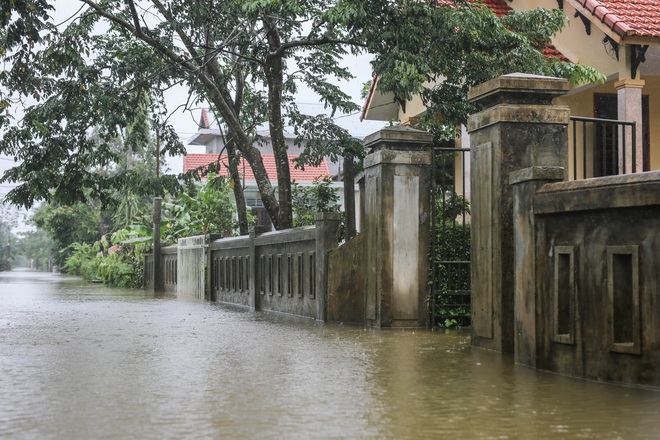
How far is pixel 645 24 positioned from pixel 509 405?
10.7 meters

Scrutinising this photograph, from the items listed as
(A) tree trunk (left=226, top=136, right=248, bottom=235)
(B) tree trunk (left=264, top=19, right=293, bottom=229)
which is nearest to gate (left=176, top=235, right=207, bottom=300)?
(A) tree trunk (left=226, top=136, right=248, bottom=235)

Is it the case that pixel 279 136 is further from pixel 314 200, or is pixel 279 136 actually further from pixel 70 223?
pixel 70 223

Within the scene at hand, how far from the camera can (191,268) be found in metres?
21.8

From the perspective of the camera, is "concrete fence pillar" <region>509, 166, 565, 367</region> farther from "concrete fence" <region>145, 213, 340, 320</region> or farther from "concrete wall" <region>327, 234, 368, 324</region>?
"concrete fence" <region>145, 213, 340, 320</region>

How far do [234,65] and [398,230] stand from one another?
10511mm

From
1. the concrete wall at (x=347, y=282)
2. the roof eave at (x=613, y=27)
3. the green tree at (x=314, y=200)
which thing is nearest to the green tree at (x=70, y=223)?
the green tree at (x=314, y=200)

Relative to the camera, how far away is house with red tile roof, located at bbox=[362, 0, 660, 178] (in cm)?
1443

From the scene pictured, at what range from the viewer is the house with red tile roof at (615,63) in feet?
47.3

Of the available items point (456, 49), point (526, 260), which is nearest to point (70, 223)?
point (456, 49)

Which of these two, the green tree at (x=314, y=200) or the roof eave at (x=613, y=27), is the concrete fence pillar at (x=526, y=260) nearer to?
the roof eave at (x=613, y=27)

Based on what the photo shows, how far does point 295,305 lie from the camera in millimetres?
13906

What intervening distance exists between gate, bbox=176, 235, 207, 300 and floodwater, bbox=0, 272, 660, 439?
10.5 meters

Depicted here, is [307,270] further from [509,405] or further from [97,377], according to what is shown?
[509,405]

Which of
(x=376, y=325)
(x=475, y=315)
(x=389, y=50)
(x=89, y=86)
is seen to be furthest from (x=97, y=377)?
(x=89, y=86)
